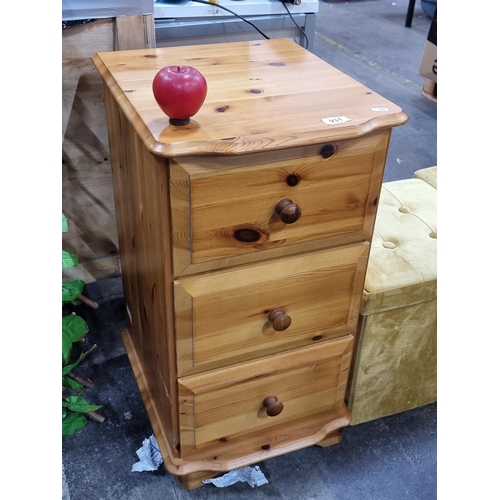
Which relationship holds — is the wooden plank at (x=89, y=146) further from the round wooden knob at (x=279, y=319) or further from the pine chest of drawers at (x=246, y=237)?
the round wooden knob at (x=279, y=319)

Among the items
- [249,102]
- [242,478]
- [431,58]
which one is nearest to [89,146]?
[249,102]

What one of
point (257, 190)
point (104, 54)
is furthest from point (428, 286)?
point (104, 54)

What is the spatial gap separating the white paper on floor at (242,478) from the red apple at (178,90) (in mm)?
783

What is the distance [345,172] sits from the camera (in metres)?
0.92

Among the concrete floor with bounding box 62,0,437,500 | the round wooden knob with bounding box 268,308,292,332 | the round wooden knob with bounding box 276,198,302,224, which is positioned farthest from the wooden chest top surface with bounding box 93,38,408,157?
the concrete floor with bounding box 62,0,437,500

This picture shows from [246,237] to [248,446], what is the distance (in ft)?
1.68

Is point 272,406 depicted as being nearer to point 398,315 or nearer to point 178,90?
point 398,315

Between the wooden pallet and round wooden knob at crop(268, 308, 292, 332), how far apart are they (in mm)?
2377

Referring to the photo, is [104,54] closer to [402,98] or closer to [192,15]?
[192,15]

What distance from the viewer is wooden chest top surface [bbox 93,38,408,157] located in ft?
2.69

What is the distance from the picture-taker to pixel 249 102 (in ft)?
3.10

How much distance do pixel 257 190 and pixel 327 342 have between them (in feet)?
1.33

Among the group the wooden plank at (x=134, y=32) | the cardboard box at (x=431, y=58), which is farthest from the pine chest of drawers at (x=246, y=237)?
the cardboard box at (x=431, y=58)

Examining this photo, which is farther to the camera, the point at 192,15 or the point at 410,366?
the point at 192,15
